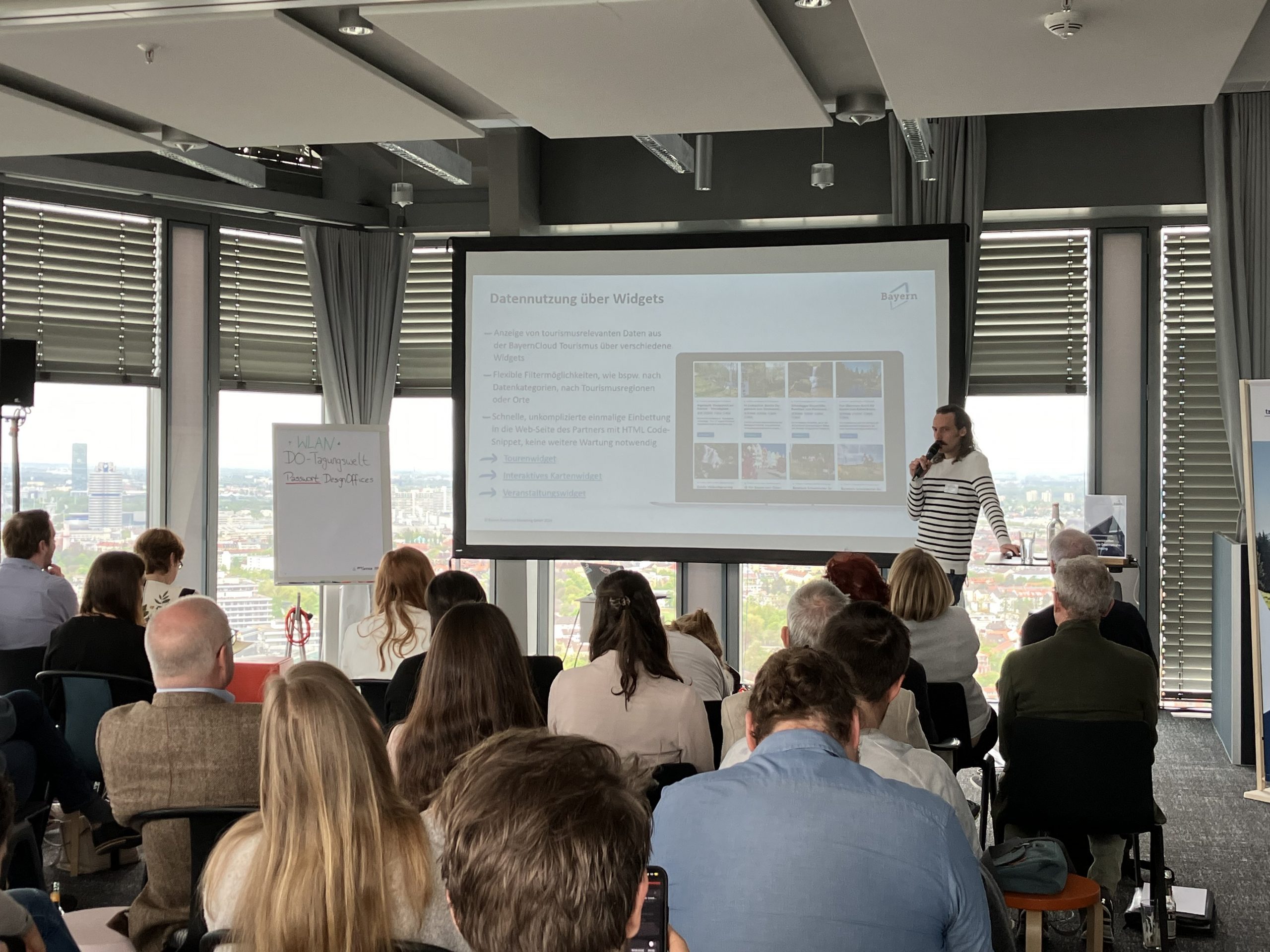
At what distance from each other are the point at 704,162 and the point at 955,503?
2516 mm

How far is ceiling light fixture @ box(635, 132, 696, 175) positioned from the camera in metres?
5.56

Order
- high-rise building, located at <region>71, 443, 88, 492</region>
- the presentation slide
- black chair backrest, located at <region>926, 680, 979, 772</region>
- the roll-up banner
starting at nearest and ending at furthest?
black chair backrest, located at <region>926, 680, 979, 772</region>
the roll-up banner
the presentation slide
high-rise building, located at <region>71, 443, 88, 492</region>

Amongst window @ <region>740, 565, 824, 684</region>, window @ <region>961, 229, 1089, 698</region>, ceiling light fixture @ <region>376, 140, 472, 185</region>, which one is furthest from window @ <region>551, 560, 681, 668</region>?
ceiling light fixture @ <region>376, 140, 472, 185</region>

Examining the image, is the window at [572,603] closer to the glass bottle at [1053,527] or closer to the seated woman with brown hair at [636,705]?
the glass bottle at [1053,527]

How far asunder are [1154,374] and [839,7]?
142 inches

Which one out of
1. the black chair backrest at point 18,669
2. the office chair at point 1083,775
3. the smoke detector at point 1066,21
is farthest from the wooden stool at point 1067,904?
the black chair backrest at point 18,669

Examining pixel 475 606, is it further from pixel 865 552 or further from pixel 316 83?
pixel 865 552

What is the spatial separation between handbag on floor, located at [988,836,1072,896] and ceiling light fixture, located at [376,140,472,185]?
3.90m

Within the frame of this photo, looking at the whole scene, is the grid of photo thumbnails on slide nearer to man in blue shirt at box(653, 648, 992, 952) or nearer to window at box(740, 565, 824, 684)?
window at box(740, 565, 824, 684)

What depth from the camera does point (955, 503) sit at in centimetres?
571

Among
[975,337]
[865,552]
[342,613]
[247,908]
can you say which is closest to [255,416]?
[342,613]

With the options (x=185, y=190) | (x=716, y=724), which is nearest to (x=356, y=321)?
(x=185, y=190)

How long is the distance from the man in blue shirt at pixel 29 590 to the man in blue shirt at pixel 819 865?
3.65 meters

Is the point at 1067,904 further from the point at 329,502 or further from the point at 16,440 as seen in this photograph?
the point at 16,440
